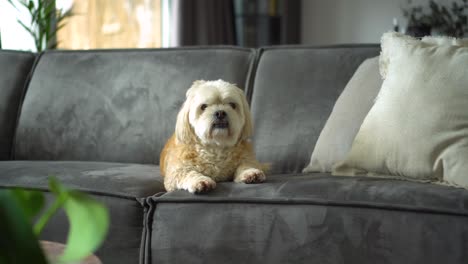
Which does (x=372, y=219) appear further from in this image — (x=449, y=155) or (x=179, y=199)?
(x=179, y=199)

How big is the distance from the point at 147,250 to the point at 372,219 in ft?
2.03

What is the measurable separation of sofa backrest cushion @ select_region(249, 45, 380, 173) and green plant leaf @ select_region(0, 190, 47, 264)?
1678mm

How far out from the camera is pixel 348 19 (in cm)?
590

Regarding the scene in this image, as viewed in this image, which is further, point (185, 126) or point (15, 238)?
point (185, 126)

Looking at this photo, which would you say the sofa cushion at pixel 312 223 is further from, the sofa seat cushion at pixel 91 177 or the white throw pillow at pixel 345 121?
the white throw pillow at pixel 345 121

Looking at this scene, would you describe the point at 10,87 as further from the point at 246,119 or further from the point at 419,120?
the point at 419,120

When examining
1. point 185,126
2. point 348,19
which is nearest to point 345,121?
point 185,126

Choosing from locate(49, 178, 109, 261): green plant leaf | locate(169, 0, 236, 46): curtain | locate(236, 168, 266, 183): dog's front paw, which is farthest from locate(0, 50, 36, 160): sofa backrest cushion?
locate(49, 178, 109, 261): green plant leaf

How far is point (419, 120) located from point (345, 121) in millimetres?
340

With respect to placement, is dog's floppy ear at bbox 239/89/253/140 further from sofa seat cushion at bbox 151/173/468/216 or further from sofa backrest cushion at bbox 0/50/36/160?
sofa backrest cushion at bbox 0/50/36/160

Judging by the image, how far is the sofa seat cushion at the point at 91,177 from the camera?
5.73 ft

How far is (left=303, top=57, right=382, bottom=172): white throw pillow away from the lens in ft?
6.27

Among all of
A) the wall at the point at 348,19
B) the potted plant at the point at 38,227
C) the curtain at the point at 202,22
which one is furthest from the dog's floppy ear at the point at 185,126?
the wall at the point at 348,19

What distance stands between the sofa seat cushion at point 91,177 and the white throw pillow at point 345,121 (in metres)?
0.53
